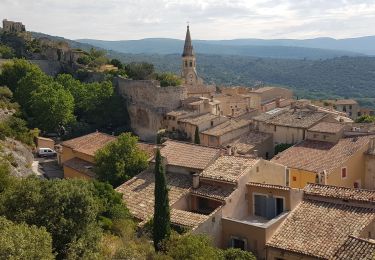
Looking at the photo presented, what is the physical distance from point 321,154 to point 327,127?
424 centimetres

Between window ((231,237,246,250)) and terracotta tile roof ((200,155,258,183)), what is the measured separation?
9.63 ft

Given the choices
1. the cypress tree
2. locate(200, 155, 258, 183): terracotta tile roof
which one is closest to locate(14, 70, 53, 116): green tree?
locate(200, 155, 258, 183): terracotta tile roof

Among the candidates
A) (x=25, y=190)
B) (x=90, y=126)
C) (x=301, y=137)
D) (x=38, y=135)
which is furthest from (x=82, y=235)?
(x=90, y=126)

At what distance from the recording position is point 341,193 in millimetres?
23031

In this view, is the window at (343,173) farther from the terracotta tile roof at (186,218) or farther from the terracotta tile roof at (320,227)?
the terracotta tile roof at (186,218)

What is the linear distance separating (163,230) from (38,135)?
27963 mm

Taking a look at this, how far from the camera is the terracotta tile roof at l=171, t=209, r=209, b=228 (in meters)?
21.5

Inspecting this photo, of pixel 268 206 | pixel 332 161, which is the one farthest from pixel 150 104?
pixel 268 206

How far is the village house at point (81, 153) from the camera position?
3528cm

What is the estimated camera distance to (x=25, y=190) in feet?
56.1

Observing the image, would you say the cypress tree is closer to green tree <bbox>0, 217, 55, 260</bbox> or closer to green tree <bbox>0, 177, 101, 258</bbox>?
green tree <bbox>0, 177, 101, 258</bbox>

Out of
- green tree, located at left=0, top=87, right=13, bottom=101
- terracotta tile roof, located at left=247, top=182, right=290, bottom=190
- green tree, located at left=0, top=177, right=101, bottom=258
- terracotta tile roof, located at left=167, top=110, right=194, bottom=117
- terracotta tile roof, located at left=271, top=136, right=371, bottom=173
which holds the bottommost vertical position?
terracotta tile roof, located at left=271, top=136, right=371, bottom=173

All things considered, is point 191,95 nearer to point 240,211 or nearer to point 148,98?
point 148,98

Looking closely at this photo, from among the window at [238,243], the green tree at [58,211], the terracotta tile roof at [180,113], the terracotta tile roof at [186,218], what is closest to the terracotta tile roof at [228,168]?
the terracotta tile roof at [186,218]
